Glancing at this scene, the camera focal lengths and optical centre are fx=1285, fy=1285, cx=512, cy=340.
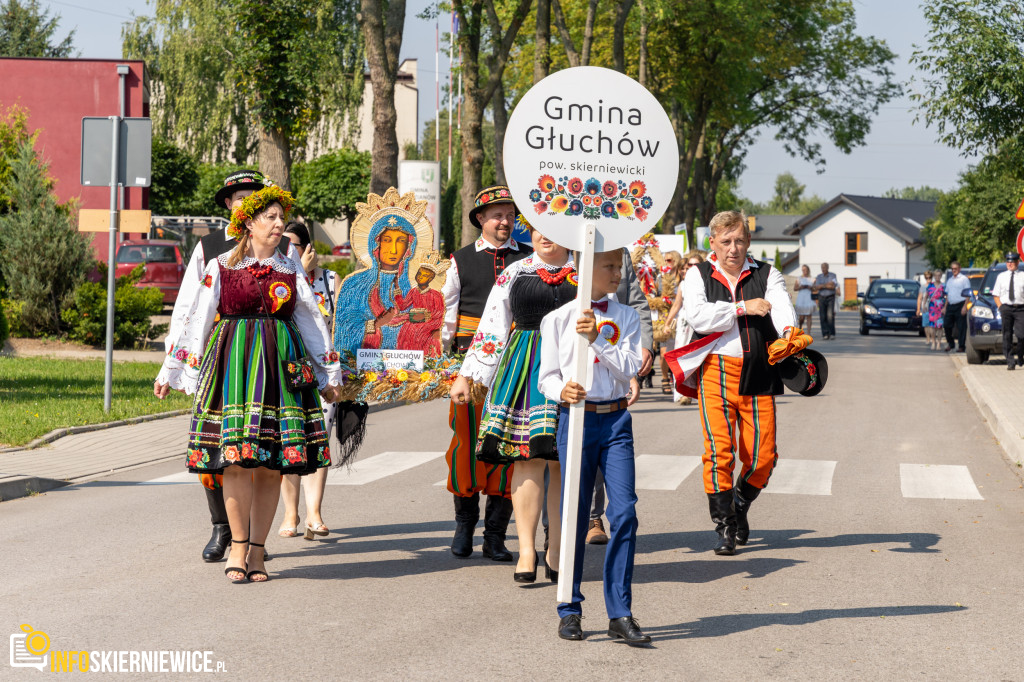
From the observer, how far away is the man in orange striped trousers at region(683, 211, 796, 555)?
7402 millimetres

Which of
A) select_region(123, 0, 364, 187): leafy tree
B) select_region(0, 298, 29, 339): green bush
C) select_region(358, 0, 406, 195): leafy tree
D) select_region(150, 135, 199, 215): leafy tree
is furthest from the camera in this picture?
select_region(150, 135, 199, 215): leafy tree

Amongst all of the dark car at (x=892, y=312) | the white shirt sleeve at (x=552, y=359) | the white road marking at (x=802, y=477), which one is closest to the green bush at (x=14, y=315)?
the white road marking at (x=802, y=477)

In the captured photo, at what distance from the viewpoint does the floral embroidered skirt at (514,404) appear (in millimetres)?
6367

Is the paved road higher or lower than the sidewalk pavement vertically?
lower

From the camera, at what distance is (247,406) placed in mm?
6359

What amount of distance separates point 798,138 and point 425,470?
40.8m

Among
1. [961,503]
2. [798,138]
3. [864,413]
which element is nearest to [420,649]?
[961,503]

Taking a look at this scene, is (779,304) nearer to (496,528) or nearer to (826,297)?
(496,528)

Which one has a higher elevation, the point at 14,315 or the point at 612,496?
the point at 14,315

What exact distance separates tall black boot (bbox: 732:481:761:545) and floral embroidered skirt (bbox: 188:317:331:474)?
2.61m

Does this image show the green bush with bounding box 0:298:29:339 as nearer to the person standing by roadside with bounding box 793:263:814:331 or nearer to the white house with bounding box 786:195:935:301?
the person standing by roadside with bounding box 793:263:814:331

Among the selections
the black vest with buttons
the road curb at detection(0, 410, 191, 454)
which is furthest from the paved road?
the road curb at detection(0, 410, 191, 454)

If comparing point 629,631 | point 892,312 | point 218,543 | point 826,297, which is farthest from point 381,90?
point 892,312

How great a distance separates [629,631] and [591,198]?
1856mm
